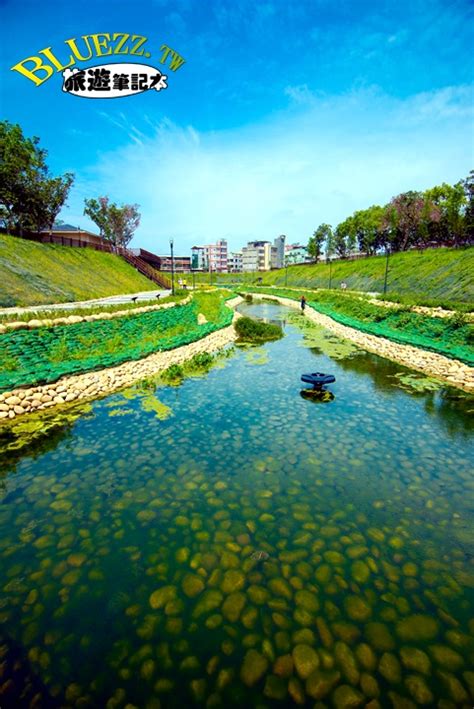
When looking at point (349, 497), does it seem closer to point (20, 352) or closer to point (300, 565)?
point (300, 565)

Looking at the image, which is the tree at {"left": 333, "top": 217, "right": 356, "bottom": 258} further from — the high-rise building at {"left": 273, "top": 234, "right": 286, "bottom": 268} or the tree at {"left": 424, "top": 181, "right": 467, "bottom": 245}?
the high-rise building at {"left": 273, "top": 234, "right": 286, "bottom": 268}

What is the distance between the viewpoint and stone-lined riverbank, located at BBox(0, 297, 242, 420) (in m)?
9.70

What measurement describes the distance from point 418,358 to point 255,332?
34.4 feet

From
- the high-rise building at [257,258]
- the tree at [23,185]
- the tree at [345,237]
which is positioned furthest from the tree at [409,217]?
the high-rise building at [257,258]

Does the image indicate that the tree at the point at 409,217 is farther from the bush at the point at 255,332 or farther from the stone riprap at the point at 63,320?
the stone riprap at the point at 63,320

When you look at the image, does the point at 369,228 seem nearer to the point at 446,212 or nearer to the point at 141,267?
the point at 446,212

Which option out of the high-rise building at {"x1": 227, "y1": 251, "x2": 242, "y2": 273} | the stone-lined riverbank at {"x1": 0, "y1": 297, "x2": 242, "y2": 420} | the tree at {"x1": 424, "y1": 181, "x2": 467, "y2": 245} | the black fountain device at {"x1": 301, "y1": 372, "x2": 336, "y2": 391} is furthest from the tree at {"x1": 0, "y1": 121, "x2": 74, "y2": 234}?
the high-rise building at {"x1": 227, "y1": 251, "x2": 242, "y2": 273}

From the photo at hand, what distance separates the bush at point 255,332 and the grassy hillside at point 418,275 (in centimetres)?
1985

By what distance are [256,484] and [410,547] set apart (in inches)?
107

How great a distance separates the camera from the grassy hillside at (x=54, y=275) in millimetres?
23080

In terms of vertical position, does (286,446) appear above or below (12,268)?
below

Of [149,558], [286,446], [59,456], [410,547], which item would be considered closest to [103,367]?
[59,456]

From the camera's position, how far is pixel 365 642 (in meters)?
3.67

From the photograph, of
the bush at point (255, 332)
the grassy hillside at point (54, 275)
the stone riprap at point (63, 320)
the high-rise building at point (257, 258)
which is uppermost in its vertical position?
the high-rise building at point (257, 258)
